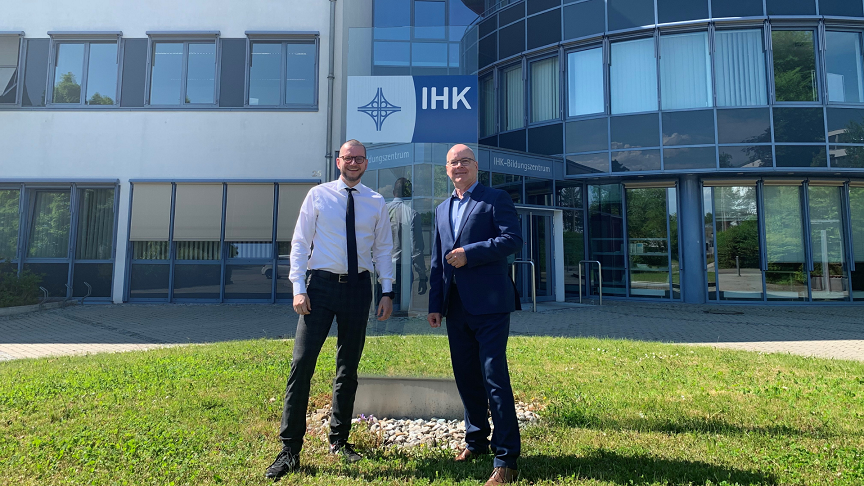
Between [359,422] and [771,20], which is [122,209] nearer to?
[359,422]

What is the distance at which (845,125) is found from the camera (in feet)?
39.1

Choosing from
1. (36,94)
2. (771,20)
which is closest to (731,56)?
(771,20)

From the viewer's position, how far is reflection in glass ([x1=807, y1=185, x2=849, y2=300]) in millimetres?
12289

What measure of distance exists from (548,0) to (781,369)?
467 inches

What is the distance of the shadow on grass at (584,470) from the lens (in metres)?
2.71

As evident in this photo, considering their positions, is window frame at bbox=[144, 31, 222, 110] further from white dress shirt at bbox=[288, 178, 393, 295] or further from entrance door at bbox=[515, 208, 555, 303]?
white dress shirt at bbox=[288, 178, 393, 295]

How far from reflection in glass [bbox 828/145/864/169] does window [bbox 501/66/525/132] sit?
7470 millimetres

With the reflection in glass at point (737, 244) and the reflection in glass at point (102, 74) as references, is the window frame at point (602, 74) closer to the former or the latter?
the reflection in glass at point (737, 244)

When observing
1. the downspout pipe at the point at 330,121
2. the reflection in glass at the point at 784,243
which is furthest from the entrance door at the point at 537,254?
the reflection in glass at the point at 784,243

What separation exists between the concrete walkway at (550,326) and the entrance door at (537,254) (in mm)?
701

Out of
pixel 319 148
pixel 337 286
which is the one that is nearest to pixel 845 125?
pixel 319 148

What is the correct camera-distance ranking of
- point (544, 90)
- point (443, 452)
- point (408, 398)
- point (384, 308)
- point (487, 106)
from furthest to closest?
point (487, 106) < point (544, 90) < point (408, 398) < point (384, 308) < point (443, 452)

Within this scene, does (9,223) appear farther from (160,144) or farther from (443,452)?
(443,452)

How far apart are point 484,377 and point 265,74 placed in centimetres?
1215
